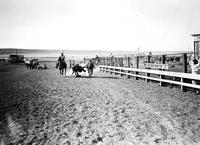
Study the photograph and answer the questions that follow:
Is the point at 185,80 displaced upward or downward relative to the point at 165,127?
upward

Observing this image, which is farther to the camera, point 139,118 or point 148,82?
point 148,82

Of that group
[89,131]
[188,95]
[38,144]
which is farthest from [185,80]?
[38,144]

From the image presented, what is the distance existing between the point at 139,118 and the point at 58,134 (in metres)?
2.26

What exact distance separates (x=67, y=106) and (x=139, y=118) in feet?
8.77

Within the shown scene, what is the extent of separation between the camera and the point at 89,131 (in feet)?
14.8

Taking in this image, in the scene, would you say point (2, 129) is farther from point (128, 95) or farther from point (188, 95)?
point (188, 95)

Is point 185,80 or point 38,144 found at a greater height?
point 185,80

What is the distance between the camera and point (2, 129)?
4.82 meters

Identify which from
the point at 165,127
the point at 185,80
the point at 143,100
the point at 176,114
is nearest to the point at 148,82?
the point at 185,80

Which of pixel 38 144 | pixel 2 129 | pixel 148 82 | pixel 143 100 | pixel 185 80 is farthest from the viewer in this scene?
pixel 148 82

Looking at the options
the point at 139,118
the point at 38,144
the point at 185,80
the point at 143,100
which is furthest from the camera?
the point at 185,80

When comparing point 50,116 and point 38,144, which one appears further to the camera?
point 50,116

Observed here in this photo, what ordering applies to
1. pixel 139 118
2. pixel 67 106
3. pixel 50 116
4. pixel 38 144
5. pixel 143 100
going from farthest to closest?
pixel 143 100 → pixel 67 106 → pixel 50 116 → pixel 139 118 → pixel 38 144

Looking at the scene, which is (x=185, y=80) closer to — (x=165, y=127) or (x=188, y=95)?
(x=188, y=95)
